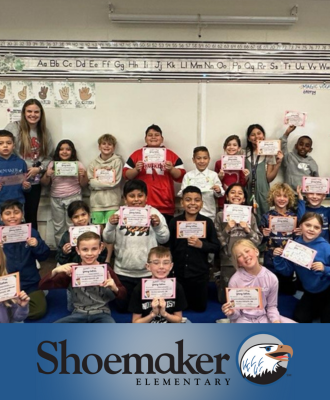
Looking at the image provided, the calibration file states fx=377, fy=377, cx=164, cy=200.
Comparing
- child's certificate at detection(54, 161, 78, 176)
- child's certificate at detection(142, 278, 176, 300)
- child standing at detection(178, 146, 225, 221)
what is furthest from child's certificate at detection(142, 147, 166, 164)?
child's certificate at detection(142, 278, 176, 300)

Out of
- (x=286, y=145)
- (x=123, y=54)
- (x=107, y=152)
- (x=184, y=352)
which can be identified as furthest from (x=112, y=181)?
(x=184, y=352)

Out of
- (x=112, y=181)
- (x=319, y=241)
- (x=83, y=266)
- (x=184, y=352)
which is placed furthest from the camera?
(x=112, y=181)

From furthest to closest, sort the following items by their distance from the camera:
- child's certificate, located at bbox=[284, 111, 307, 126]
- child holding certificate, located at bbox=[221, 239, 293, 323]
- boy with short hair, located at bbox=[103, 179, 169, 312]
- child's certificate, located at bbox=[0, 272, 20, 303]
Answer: child's certificate, located at bbox=[284, 111, 307, 126], boy with short hair, located at bbox=[103, 179, 169, 312], child holding certificate, located at bbox=[221, 239, 293, 323], child's certificate, located at bbox=[0, 272, 20, 303]

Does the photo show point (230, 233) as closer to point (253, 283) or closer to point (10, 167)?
point (253, 283)

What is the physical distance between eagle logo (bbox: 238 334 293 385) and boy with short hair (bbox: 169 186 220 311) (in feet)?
4.99

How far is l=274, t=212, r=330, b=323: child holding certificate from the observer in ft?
10.5

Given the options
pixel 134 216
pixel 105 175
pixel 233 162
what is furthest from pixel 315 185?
pixel 105 175

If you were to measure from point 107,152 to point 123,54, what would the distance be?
1162mm

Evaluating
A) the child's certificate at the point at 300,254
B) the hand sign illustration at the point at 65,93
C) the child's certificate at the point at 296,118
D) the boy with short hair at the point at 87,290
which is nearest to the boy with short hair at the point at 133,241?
the boy with short hair at the point at 87,290

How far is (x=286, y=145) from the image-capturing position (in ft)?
Answer: 14.9

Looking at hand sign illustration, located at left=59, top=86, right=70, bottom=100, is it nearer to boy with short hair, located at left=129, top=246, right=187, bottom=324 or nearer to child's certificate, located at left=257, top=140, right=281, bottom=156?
child's certificate, located at left=257, top=140, right=281, bottom=156

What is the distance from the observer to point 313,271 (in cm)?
321

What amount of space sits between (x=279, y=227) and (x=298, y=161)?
1.15m
